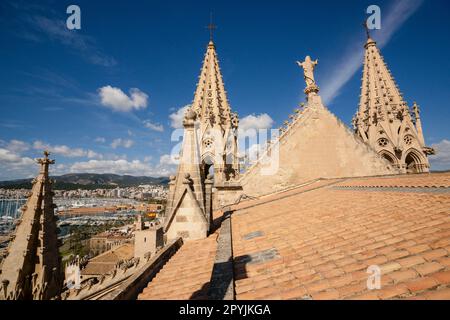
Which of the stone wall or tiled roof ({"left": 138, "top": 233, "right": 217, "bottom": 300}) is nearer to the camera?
tiled roof ({"left": 138, "top": 233, "right": 217, "bottom": 300})

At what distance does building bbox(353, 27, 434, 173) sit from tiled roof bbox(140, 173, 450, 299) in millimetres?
18831

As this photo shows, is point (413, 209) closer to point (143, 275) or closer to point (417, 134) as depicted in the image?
point (143, 275)

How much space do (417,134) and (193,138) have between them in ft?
78.2

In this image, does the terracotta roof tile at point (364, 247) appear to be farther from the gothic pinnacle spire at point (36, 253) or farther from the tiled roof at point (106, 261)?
the tiled roof at point (106, 261)

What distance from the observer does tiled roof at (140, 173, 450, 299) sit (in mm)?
2289

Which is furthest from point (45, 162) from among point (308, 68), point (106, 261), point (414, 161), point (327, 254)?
point (106, 261)

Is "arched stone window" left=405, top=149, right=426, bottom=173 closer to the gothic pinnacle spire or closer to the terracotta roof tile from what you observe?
the terracotta roof tile

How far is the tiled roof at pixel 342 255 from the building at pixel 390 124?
18.8 metres

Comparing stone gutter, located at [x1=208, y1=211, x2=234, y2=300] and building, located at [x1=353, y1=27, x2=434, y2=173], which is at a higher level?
building, located at [x1=353, y1=27, x2=434, y2=173]

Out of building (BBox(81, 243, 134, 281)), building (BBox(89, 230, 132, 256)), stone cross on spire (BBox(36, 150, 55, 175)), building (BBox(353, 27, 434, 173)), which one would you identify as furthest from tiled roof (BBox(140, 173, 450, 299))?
building (BBox(89, 230, 132, 256))

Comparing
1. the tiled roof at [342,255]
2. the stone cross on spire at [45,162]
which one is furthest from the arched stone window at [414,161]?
the stone cross on spire at [45,162]

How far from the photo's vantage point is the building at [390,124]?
2127 centimetres

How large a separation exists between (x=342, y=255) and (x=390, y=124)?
78.0 ft

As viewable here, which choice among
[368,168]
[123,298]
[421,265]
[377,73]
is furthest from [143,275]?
[377,73]
